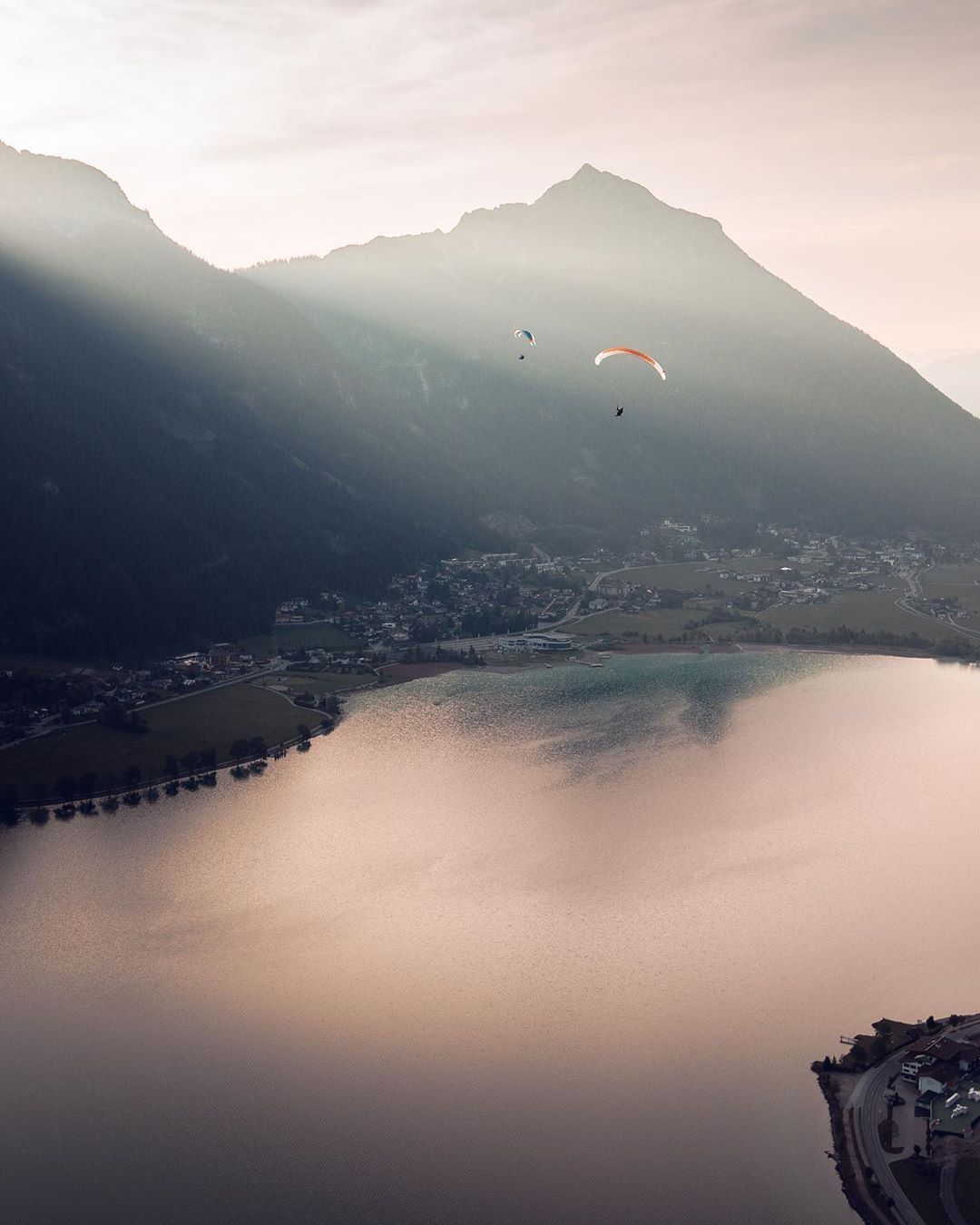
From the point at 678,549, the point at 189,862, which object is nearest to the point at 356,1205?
the point at 189,862

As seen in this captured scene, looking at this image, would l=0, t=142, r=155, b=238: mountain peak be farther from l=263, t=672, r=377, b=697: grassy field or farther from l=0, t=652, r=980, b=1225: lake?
l=0, t=652, r=980, b=1225: lake

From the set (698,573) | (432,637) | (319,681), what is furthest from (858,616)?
(319,681)

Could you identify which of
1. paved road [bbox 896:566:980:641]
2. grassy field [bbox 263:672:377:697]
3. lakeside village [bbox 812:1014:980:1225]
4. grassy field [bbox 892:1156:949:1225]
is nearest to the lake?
lakeside village [bbox 812:1014:980:1225]

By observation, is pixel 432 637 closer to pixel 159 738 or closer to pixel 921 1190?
pixel 159 738

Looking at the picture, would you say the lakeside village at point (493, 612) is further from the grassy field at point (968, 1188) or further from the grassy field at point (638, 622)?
the grassy field at point (968, 1188)

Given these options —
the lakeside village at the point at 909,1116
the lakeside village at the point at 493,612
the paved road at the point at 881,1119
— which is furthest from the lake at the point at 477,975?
the lakeside village at the point at 493,612
